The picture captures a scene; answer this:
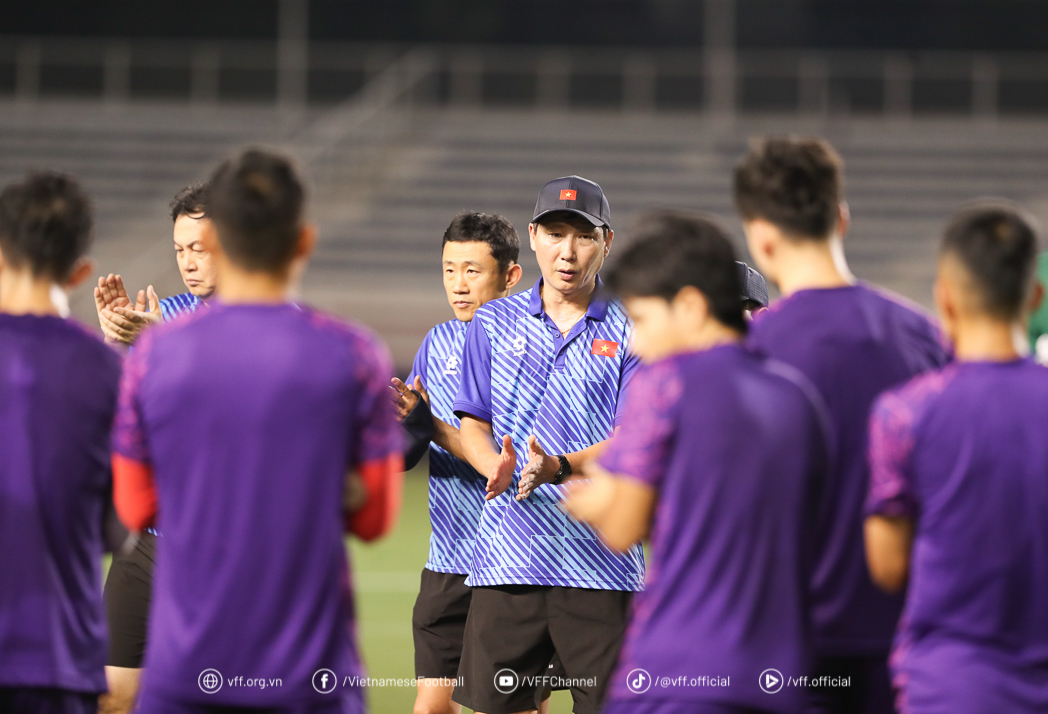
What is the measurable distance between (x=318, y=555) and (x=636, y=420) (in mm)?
805

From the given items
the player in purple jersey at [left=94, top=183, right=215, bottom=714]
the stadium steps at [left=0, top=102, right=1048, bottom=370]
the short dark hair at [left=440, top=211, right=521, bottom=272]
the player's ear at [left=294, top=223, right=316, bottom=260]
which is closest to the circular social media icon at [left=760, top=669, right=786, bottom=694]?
the player's ear at [left=294, top=223, right=316, bottom=260]

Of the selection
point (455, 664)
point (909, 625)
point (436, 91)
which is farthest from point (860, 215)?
point (909, 625)

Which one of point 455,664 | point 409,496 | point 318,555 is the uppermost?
point 318,555

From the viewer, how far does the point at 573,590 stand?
15.0ft

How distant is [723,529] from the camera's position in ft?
8.46

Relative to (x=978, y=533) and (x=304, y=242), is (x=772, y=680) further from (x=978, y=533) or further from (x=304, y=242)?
(x=304, y=242)

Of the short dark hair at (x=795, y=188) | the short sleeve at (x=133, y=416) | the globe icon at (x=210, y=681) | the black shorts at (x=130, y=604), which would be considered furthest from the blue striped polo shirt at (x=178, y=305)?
the short dark hair at (x=795, y=188)

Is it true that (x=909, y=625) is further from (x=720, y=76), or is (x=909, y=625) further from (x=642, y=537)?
(x=720, y=76)

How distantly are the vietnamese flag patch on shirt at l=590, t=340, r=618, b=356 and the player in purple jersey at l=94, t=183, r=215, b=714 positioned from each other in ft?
5.58

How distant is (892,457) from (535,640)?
216 cm

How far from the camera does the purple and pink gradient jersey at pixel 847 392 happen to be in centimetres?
305

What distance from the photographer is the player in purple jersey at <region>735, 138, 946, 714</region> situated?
3051 mm

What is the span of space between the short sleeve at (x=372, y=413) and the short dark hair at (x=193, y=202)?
2465 mm

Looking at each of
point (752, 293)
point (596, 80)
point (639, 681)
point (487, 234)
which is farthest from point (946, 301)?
point (596, 80)
